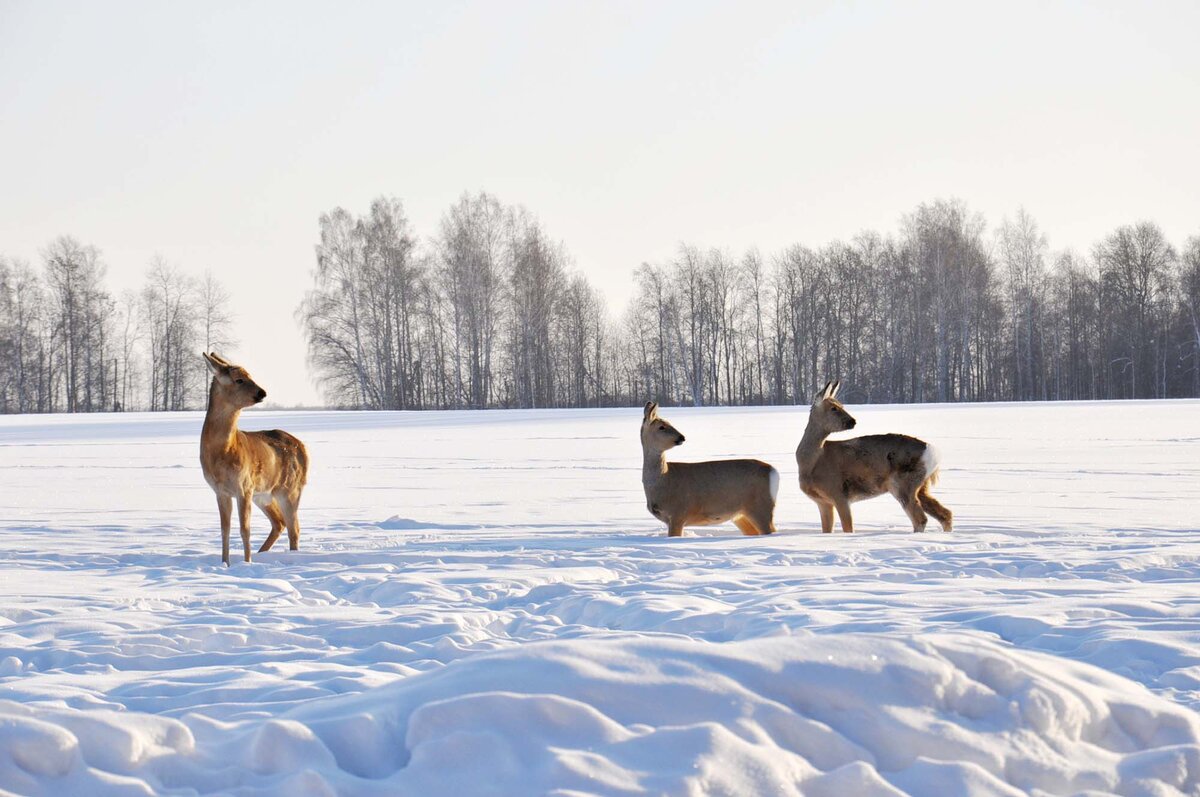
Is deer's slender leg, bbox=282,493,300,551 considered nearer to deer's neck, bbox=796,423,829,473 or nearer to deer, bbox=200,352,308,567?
deer, bbox=200,352,308,567

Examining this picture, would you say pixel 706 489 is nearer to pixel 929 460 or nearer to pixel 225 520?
pixel 929 460

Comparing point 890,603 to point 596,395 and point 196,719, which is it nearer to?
point 196,719

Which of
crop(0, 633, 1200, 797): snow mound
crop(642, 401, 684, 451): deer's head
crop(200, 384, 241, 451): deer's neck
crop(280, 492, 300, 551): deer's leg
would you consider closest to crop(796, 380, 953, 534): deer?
crop(642, 401, 684, 451): deer's head

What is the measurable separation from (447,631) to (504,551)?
3051mm

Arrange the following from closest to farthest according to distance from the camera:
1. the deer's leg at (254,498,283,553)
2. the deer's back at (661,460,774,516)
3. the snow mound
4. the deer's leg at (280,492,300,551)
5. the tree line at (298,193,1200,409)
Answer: the snow mound < the deer's leg at (280,492,300,551) < the deer's leg at (254,498,283,553) < the deer's back at (661,460,774,516) < the tree line at (298,193,1200,409)

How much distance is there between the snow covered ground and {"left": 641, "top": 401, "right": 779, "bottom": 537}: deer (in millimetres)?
320

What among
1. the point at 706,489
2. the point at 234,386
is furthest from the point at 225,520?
the point at 706,489

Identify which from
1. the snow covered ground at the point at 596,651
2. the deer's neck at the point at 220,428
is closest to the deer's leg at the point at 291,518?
the snow covered ground at the point at 596,651

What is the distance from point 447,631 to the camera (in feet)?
18.5

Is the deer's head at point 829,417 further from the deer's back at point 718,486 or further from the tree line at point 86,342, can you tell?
the tree line at point 86,342

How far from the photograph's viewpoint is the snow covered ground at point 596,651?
3.26 m

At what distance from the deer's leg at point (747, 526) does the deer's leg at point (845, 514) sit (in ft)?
2.20

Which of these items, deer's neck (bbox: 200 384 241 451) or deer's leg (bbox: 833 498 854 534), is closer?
deer's neck (bbox: 200 384 241 451)

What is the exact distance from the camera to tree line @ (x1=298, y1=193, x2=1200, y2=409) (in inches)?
1832
